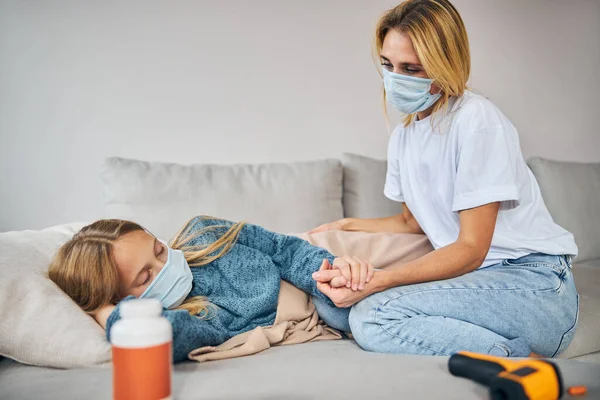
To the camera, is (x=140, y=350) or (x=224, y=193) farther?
(x=224, y=193)

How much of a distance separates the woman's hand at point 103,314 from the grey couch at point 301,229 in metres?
0.13

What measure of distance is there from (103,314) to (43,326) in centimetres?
13

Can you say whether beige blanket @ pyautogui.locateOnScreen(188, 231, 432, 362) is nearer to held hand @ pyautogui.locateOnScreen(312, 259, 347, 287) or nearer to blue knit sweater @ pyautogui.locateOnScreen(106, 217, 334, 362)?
blue knit sweater @ pyautogui.locateOnScreen(106, 217, 334, 362)

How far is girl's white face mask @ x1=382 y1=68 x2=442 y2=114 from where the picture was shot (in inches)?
60.5

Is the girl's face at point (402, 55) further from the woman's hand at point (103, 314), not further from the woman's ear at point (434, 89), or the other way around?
the woman's hand at point (103, 314)

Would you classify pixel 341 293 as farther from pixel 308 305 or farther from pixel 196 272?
pixel 196 272

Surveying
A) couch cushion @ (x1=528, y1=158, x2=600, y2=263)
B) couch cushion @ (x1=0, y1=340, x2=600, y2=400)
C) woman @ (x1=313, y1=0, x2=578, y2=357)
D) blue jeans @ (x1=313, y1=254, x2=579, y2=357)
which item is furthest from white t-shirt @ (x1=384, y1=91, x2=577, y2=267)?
couch cushion @ (x1=528, y1=158, x2=600, y2=263)

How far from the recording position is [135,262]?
1329 millimetres

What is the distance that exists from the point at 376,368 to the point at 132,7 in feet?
5.51

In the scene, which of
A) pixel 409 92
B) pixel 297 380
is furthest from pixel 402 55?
pixel 297 380

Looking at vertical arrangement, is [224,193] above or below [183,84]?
below

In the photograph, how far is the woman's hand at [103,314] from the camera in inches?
51.4

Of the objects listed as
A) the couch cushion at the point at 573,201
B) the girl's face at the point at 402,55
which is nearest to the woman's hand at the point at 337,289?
the girl's face at the point at 402,55

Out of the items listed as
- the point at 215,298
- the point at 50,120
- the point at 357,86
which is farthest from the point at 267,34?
the point at 215,298
